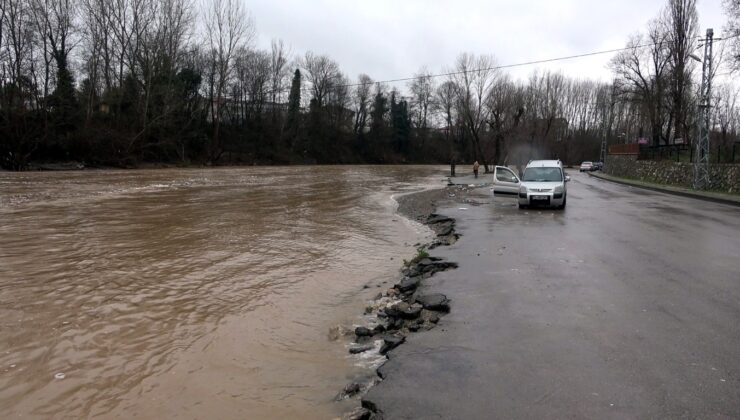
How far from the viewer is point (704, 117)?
2477cm

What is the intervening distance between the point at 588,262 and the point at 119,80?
56.3 meters

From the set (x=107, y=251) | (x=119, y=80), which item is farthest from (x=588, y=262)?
(x=119, y=80)

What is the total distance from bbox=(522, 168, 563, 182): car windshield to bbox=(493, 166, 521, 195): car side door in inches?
167

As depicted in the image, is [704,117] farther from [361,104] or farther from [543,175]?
[361,104]

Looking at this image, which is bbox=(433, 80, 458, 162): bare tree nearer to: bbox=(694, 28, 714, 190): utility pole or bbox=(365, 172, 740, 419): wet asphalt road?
bbox=(694, 28, 714, 190): utility pole

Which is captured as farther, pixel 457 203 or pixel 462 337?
pixel 457 203

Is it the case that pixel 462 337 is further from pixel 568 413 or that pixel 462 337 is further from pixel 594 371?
pixel 568 413

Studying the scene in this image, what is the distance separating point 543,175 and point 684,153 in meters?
23.6

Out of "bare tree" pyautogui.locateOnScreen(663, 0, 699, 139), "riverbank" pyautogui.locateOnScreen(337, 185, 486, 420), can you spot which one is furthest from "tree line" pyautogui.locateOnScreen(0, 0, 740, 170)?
"riverbank" pyautogui.locateOnScreen(337, 185, 486, 420)

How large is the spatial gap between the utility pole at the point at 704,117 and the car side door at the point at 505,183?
9.99m

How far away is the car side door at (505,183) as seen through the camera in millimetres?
22719

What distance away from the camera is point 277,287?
780 centimetres

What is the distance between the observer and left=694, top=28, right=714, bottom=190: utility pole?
76.4ft

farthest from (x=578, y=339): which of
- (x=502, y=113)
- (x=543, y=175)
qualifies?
(x=502, y=113)
